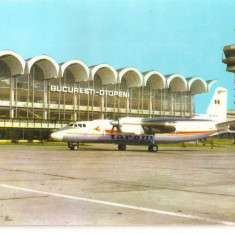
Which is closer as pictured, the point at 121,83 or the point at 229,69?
the point at 229,69

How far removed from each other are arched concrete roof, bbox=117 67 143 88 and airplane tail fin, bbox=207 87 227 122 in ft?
108

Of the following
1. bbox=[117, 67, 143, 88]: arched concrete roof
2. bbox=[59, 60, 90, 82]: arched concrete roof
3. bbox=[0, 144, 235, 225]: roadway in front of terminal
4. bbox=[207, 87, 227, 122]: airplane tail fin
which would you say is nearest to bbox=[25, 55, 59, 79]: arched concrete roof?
bbox=[59, 60, 90, 82]: arched concrete roof

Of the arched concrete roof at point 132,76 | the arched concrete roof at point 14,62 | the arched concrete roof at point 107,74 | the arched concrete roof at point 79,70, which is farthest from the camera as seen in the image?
the arched concrete roof at point 132,76

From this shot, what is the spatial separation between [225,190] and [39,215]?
6256 mm

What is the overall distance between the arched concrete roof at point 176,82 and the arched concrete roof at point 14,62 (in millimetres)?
31899

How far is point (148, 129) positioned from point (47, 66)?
3471 centimetres

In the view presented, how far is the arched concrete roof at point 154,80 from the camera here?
259 ft

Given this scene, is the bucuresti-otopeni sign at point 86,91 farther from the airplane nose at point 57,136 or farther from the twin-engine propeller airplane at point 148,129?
the airplane nose at point 57,136

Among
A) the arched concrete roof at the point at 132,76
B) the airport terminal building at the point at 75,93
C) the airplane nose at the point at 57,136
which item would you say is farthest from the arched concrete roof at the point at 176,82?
the airplane nose at the point at 57,136

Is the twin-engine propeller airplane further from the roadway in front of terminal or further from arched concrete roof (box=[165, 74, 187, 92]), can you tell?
arched concrete roof (box=[165, 74, 187, 92])

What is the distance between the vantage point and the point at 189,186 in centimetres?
1240
